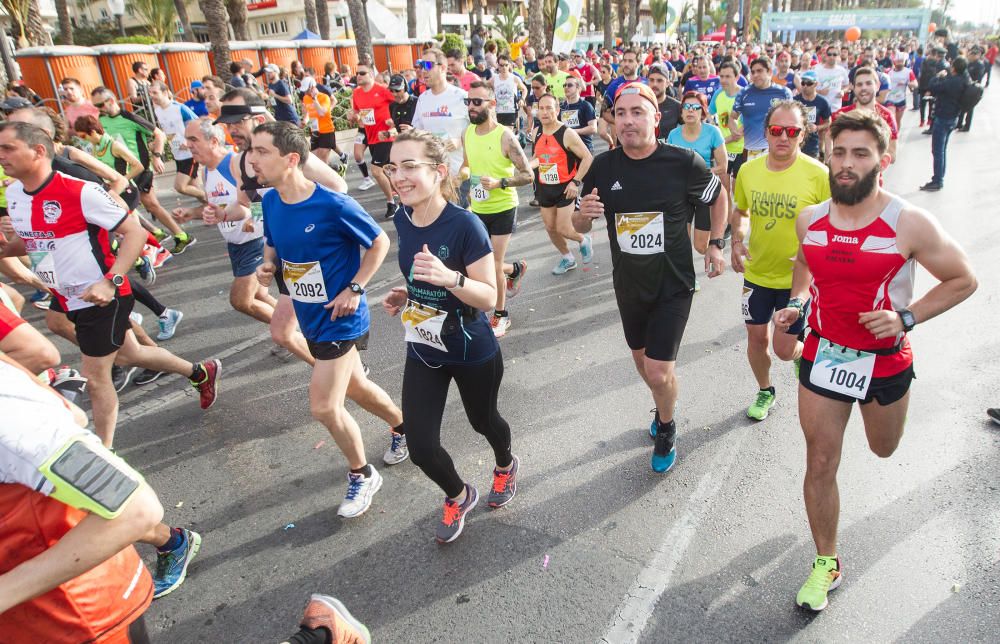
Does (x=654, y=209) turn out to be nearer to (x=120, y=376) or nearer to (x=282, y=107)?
(x=120, y=376)

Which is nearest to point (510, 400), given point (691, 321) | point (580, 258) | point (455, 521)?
point (455, 521)

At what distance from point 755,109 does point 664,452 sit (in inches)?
222

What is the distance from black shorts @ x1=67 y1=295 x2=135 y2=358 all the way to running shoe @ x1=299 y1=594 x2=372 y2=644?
2.78 metres

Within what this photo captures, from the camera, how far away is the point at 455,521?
10.9ft

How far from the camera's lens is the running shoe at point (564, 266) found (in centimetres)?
736

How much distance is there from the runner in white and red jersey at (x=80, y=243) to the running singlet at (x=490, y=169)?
2903 millimetres

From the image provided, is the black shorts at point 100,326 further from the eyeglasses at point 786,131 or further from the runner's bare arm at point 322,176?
the eyeglasses at point 786,131

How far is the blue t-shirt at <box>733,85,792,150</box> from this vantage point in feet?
25.3

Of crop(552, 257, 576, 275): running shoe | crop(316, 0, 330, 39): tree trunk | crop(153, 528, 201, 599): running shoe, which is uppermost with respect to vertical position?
crop(316, 0, 330, 39): tree trunk

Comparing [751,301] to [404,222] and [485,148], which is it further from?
[485,148]

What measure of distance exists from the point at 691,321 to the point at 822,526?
334 cm

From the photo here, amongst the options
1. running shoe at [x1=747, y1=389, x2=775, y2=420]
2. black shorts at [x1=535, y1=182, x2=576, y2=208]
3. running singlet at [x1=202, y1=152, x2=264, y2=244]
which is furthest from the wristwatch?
running singlet at [x1=202, y1=152, x2=264, y2=244]

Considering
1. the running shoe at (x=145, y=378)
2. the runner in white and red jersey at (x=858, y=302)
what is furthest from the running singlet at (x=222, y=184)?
the runner in white and red jersey at (x=858, y=302)

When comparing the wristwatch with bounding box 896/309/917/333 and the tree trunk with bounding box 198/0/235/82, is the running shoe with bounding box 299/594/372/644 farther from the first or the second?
the tree trunk with bounding box 198/0/235/82
